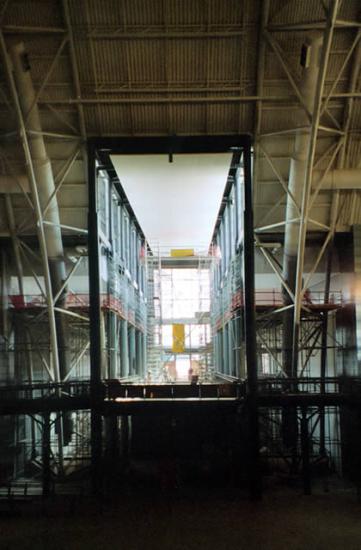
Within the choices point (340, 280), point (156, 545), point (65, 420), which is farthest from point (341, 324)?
point (156, 545)

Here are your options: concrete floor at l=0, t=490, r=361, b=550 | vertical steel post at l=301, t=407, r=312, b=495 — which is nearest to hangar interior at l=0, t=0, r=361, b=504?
vertical steel post at l=301, t=407, r=312, b=495

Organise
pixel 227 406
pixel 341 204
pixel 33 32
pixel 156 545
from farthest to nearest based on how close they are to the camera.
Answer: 1. pixel 341 204
2. pixel 227 406
3. pixel 33 32
4. pixel 156 545

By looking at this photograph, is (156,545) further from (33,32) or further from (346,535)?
(33,32)

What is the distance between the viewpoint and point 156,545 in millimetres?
16156

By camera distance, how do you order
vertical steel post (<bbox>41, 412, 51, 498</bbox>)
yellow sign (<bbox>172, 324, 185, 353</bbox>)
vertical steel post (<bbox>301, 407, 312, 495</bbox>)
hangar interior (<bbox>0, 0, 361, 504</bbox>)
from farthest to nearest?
yellow sign (<bbox>172, 324, 185, 353</bbox>) → vertical steel post (<bbox>301, 407, 312, 495</bbox>) → vertical steel post (<bbox>41, 412, 51, 498</bbox>) → hangar interior (<bbox>0, 0, 361, 504</bbox>)

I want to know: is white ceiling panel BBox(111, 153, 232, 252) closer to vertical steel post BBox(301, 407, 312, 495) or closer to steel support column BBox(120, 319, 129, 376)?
steel support column BBox(120, 319, 129, 376)

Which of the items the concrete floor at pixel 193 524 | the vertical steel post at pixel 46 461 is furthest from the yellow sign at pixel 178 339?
the concrete floor at pixel 193 524

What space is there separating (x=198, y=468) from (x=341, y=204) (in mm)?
13901

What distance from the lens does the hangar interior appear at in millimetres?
20266

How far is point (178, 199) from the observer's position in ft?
96.1

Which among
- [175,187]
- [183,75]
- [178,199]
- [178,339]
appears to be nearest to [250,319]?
[175,187]

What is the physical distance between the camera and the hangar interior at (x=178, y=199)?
2027 centimetres

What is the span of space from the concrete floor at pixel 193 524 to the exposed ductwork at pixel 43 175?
30.8ft

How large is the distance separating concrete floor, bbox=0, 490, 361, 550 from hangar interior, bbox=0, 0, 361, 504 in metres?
1.32
